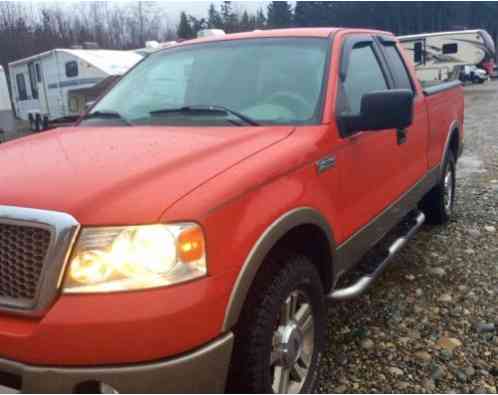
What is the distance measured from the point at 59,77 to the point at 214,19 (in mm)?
47202

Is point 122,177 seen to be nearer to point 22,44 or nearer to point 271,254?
point 271,254

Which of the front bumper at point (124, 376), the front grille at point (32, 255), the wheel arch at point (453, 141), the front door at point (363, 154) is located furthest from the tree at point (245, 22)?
the front bumper at point (124, 376)

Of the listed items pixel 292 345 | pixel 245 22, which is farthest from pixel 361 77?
pixel 245 22

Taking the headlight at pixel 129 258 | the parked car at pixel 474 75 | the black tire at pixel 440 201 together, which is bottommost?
the parked car at pixel 474 75

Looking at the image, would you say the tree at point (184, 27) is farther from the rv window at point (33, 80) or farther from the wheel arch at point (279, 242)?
the wheel arch at point (279, 242)

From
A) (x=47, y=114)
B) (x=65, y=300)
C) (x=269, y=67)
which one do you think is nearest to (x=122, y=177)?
(x=65, y=300)

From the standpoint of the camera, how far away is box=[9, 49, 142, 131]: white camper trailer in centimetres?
1803

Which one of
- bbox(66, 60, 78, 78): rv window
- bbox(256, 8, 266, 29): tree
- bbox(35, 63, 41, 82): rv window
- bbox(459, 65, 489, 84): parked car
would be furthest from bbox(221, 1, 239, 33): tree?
bbox(66, 60, 78, 78): rv window

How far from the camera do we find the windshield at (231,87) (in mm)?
2867

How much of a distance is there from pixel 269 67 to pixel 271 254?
1.34m

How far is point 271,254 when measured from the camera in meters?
2.26

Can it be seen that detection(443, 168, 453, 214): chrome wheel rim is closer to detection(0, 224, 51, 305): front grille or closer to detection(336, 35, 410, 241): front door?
detection(336, 35, 410, 241): front door

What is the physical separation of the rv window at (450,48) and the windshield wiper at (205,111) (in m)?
23.0

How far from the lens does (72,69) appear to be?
18.9m
